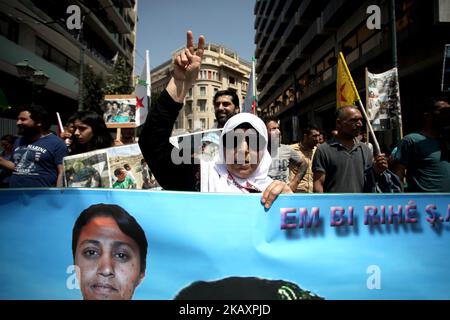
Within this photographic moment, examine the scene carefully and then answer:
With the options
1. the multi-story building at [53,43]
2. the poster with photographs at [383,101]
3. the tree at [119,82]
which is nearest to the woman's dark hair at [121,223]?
the poster with photographs at [383,101]

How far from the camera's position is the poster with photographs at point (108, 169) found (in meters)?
2.44

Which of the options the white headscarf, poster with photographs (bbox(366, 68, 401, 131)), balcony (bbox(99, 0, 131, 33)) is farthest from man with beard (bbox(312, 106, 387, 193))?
balcony (bbox(99, 0, 131, 33))

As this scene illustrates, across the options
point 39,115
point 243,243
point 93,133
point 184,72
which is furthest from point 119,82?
point 243,243

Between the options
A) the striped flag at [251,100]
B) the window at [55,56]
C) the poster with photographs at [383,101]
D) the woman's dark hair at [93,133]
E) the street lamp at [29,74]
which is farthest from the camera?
the window at [55,56]

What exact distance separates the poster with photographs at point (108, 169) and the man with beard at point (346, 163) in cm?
164

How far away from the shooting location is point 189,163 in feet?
5.82

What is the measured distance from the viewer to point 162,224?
1.47m

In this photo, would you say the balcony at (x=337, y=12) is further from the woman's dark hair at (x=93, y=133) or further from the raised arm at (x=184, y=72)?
the raised arm at (x=184, y=72)

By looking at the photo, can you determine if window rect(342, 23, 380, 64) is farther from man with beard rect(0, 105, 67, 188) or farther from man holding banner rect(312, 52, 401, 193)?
man with beard rect(0, 105, 67, 188)

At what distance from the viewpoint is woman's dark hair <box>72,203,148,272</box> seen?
4.83 ft

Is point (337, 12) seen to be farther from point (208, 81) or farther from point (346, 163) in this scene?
point (208, 81)

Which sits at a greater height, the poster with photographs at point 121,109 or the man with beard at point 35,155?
the poster with photographs at point 121,109

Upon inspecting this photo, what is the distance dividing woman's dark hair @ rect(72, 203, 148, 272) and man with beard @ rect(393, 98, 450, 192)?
236 cm

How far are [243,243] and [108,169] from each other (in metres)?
1.60
